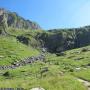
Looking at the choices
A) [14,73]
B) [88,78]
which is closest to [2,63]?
[14,73]

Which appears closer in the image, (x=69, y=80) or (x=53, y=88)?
(x=53, y=88)

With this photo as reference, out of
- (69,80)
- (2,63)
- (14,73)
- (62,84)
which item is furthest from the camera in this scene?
(2,63)

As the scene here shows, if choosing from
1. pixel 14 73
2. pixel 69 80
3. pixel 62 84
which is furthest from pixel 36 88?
pixel 14 73

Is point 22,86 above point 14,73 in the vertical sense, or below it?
above

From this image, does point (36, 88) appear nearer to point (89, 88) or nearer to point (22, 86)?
point (22, 86)

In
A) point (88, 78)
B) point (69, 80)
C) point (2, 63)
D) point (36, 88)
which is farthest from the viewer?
point (2, 63)

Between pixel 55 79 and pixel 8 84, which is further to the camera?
pixel 55 79

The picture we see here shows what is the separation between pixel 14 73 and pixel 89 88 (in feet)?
339

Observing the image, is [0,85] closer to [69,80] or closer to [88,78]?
[69,80]

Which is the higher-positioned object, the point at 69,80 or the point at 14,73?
the point at 69,80

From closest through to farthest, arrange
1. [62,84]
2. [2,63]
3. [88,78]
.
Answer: [62,84] → [88,78] → [2,63]

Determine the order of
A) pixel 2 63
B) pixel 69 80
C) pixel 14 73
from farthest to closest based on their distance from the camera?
pixel 2 63 → pixel 14 73 → pixel 69 80

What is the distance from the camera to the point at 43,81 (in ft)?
107

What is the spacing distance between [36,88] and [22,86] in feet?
5.92
